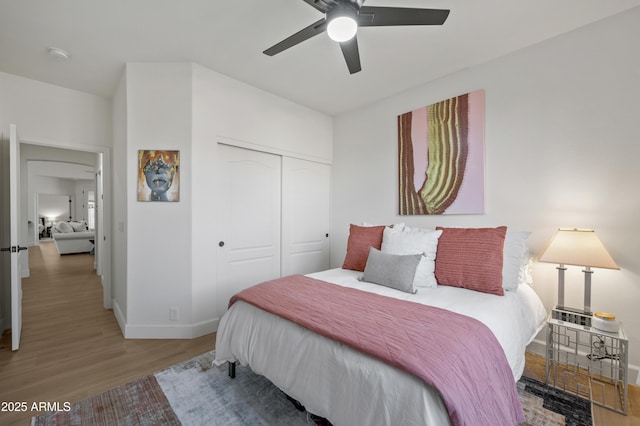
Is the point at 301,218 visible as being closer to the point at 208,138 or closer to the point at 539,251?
the point at 208,138

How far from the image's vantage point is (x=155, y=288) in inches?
106

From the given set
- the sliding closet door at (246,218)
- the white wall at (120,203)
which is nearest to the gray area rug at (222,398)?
the sliding closet door at (246,218)

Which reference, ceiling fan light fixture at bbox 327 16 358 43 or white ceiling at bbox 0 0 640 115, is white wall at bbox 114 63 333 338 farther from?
ceiling fan light fixture at bbox 327 16 358 43

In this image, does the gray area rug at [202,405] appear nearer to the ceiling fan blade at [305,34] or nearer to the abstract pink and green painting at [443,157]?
the abstract pink and green painting at [443,157]

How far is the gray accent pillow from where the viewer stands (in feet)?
6.77

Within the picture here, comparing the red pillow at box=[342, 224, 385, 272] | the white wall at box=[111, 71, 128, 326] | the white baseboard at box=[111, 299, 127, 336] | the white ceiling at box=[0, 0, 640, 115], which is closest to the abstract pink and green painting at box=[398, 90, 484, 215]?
the white ceiling at box=[0, 0, 640, 115]

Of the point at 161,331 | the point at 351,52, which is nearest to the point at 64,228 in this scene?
the point at 161,331

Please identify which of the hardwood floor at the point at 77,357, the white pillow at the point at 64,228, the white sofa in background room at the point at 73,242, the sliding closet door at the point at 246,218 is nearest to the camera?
the hardwood floor at the point at 77,357

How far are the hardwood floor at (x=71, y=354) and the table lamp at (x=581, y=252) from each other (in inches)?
112

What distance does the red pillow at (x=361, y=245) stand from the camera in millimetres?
2707

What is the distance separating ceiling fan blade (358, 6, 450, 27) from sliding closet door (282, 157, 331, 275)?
2131 millimetres

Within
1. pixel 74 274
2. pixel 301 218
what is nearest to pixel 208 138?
pixel 301 218

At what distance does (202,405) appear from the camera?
68.6 inches

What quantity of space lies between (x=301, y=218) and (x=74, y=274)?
4.65 metres
